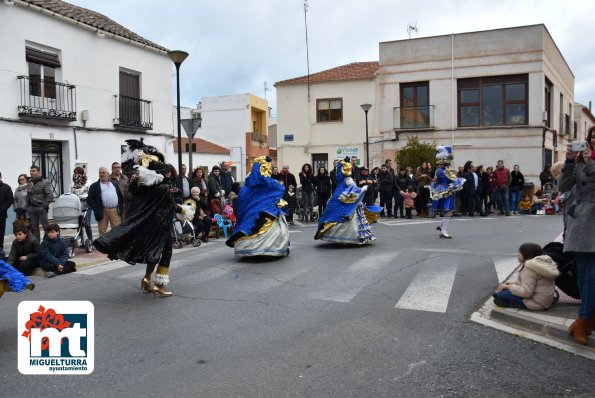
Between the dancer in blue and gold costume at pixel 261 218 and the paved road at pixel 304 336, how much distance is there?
29cm

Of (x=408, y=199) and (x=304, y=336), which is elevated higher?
(x=408, y=199)

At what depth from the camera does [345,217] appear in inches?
416

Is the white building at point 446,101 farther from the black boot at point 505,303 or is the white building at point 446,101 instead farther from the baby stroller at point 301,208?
the black boot at point 505,303

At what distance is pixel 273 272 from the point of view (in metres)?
8.40

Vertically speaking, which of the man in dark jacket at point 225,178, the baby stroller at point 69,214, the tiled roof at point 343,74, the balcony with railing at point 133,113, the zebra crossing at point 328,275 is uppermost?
the tiled roof at point 343,74

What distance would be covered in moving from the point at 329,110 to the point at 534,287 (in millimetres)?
22073

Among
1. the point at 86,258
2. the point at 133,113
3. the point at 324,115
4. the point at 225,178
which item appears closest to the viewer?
the point at 86,258

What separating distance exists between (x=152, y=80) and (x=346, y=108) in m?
10.2

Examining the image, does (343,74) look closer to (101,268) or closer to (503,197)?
(503,197)

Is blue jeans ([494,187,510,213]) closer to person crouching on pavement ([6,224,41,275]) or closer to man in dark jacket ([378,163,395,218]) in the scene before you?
man in dark jacket ([378,163,395,218])

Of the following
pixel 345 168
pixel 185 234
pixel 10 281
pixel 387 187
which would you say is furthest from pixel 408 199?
pixel 10 281

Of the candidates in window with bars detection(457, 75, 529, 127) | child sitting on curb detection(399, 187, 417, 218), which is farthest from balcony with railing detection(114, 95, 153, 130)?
window with bars detection(457, 75, 529, 127)

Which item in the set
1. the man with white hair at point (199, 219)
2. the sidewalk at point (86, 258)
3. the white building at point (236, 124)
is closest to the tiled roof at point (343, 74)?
the white building at point (236, 124)

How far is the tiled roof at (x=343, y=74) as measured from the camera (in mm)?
26634
